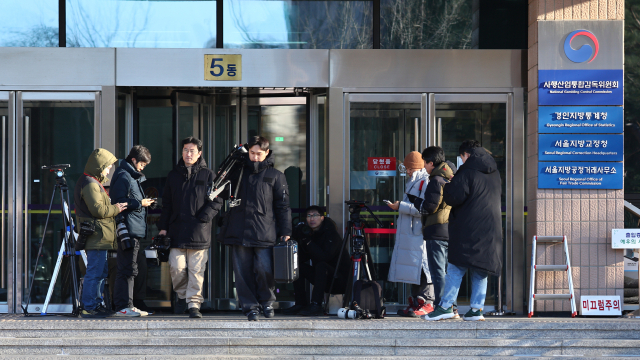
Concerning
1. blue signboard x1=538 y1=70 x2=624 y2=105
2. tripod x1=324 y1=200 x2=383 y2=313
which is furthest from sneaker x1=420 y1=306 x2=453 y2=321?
blue signboard x1=538 y1=70 x2=624 y2=105

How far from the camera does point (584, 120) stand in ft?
24.7

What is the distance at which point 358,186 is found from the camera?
7941 millimetres

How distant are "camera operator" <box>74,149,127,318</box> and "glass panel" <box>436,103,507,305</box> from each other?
11.1 feet

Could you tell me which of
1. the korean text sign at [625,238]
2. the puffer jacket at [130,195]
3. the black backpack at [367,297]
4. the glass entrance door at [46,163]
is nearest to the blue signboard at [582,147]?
the korean text sign at [625,238]

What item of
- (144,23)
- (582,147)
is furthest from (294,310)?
(144,23)

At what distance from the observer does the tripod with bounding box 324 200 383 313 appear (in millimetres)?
7281

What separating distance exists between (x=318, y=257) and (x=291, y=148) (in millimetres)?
1574

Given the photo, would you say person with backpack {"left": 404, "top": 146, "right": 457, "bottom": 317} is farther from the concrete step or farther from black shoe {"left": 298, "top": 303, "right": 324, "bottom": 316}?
black shoe {"left": 298, "top": 303, "right": 324, "bottom": 316}

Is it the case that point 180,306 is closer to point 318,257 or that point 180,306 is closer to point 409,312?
point 318,257

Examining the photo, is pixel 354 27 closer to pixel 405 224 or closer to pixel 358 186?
pixel 358 186

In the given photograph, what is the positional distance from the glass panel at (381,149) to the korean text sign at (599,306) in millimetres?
1783

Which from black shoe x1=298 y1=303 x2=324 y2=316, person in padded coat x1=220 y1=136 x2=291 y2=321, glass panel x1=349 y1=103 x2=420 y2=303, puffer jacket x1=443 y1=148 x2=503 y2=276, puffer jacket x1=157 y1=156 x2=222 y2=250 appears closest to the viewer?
puffer jacket x1=443 y1=148 x2=503 y2=276

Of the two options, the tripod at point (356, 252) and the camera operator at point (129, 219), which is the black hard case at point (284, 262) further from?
the camera operator at point (129, 219)

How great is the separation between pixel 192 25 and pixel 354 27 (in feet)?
5.82
